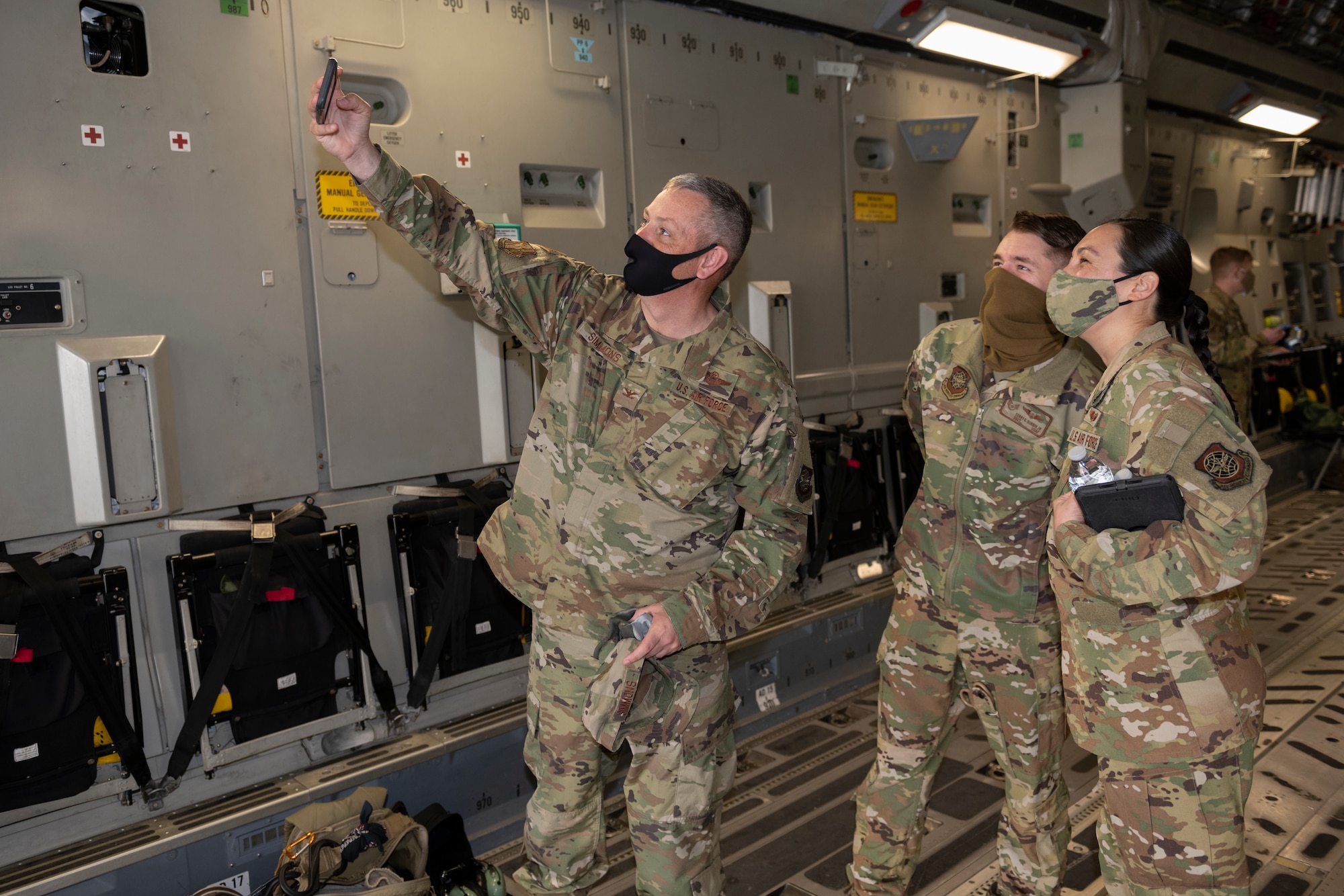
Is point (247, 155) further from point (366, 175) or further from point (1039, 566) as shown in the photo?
point (1039, 566)

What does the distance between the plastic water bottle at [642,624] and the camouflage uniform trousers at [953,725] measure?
924mm

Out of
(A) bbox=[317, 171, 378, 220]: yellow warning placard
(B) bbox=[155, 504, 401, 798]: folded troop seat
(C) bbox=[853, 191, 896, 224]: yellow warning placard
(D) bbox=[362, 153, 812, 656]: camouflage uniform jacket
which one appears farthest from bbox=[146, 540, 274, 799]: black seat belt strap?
(C) bbox=[853, 191, 896, 224]: yellow warning placard

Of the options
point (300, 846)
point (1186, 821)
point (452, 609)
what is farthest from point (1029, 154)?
point (300, 846)

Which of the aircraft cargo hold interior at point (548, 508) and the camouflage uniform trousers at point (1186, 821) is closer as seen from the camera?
the camouflage uniform trousers at point (1186, 821)

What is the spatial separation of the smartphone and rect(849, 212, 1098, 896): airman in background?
1.65m

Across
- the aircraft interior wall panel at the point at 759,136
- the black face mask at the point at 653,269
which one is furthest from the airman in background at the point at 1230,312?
the black face mask at the point at 653,269

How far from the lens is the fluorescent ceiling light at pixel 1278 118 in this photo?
7809 millimetres

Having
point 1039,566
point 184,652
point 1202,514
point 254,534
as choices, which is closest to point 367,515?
point 254,534

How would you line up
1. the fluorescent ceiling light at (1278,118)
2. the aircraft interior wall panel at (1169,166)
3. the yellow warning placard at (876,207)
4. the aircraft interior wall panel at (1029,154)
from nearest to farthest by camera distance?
the yellow warning placard at (876,207) < the aircraft interior wall panel at (1029,154) < the aircraft interior wall panel at (1169,166) < the fluorescent ceiling light at (1278,118)

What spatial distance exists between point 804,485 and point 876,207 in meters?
3.08

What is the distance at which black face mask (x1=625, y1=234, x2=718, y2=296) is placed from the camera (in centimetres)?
224

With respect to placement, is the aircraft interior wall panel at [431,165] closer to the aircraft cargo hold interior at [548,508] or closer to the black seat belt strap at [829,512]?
the aircraft cargo hold interior at [548,508]

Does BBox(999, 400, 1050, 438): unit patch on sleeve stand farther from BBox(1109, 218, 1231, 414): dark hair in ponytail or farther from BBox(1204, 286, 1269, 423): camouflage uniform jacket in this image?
BBox(1204, 286, 1269, 423): camouflage uniform jacket

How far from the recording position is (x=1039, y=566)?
8.09 feet
